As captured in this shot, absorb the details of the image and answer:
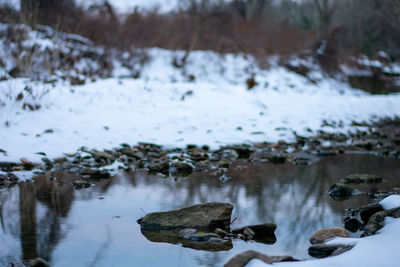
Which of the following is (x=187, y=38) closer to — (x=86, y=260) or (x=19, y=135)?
(x=19, y=135)

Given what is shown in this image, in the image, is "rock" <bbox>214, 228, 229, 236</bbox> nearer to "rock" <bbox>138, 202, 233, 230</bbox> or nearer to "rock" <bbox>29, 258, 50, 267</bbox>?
"rock" <bbox>138, 202, 233, 230</bbox>

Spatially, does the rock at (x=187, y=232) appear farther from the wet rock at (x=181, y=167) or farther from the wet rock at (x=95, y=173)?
the wet rock at (x=181, y=167)

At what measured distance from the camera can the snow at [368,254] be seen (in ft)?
8.48

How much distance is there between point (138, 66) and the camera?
16.1 meters

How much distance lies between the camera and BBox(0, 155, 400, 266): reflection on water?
3.01m

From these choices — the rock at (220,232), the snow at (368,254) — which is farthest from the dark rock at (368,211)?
the rock at (220,232)

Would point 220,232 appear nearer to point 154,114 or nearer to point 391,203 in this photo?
point 391,203

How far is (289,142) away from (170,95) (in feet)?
11.4

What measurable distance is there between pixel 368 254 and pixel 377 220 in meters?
Answer: 0.80

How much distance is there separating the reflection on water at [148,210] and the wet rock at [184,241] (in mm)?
21

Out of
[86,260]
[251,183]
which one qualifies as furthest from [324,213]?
[86,260]

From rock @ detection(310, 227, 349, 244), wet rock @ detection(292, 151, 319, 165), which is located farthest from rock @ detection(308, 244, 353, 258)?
wet rock @ detection(292, 151, 319, 165)

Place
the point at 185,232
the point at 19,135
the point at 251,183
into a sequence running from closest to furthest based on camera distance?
1. the point at 185,232
2. the point at 251,183
3. the point at 19,135

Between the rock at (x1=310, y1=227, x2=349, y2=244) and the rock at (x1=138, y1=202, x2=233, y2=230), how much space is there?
69cm
